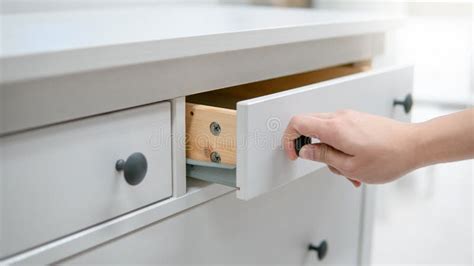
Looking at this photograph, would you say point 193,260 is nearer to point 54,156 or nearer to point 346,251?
point 54,156

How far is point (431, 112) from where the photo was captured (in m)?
1.34

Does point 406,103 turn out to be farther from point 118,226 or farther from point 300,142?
point 118,226

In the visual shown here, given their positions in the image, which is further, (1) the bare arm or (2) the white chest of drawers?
(1) the bare arm

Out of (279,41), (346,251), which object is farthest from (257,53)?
(346,251)

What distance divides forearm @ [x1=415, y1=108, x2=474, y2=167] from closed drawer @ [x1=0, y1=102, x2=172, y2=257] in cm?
28

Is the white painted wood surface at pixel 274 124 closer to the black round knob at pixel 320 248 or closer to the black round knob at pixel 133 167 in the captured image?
the black round knob at pixel 133 167

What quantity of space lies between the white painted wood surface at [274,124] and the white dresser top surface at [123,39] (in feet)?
0.28

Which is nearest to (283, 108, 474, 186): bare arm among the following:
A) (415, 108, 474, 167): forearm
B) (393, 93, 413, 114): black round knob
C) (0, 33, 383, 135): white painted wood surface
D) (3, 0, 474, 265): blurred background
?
(415, 108, 474, 167): forearm

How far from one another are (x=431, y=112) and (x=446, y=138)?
2.49 feet

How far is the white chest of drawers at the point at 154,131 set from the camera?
0.47 meters

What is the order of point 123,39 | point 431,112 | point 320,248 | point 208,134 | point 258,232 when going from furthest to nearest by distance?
point 431,112 → point 320,248 → point 258,232 → point 208,134 → point 123,39

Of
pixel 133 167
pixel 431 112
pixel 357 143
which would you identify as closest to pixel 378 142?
pixel 357 143

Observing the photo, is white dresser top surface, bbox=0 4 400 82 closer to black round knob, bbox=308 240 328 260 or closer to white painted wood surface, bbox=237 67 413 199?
white painted wood surface, bbox=237 67 413 199

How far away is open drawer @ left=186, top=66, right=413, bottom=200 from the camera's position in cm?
57
